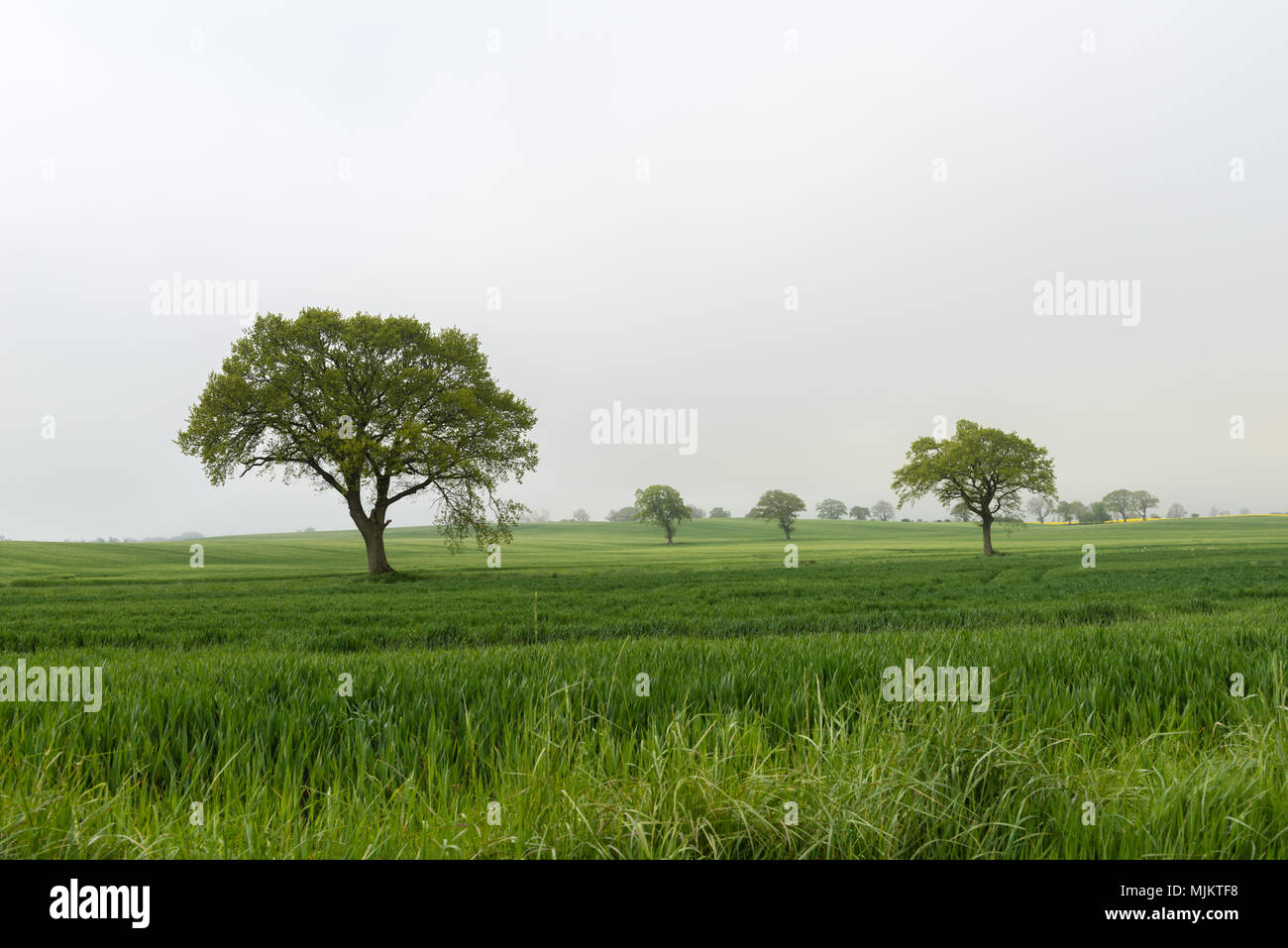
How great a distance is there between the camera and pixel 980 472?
53.0 m

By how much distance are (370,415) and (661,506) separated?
65.6m

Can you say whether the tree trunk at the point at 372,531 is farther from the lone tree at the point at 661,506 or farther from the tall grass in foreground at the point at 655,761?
the lone tree at the point at 661,506

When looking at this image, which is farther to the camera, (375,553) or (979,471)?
(979,471)

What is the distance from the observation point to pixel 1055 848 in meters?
2.33

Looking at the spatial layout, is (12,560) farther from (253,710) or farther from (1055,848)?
(1055,848)

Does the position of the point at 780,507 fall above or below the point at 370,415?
below

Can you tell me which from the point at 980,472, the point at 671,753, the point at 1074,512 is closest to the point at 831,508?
the point at 1074,512

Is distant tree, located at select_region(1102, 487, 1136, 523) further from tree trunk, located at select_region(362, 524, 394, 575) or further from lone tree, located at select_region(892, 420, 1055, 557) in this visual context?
tree trunk, located at select_region(362, 524, 394, 575)

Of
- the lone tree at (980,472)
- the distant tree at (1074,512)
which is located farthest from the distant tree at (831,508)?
the lone tree at (980,472)

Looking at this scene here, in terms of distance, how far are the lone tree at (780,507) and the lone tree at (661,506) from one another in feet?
67.5

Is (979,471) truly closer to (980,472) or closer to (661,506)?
(980,472)

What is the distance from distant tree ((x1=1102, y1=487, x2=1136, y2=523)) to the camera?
16662 cm
